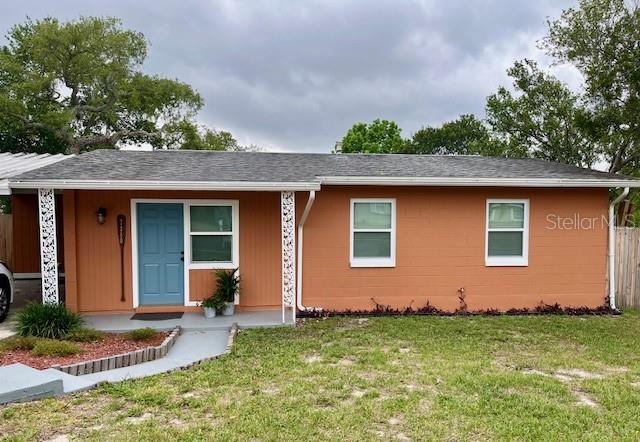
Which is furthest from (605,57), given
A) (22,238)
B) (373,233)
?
(22,238)

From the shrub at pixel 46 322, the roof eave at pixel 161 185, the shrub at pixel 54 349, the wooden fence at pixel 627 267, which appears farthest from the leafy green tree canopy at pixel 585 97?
the shrub at pixel 46 322

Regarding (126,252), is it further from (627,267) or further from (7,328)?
(627,267)

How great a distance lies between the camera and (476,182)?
8156 millimetres

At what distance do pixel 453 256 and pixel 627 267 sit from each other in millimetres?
3582

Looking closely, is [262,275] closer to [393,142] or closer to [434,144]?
[393,142]

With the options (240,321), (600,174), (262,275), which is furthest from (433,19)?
(240,321)

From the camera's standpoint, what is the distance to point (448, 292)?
8602 millimetres

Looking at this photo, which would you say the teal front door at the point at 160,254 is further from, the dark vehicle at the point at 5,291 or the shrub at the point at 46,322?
the dark vehicle at the point at 5,291

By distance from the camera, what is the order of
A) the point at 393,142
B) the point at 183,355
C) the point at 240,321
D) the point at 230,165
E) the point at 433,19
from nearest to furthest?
the point at 183,355, the point at 240,321, the point at 230,165, the point at 433,19, the point at 393,142

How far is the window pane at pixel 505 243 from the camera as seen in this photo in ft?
28.6

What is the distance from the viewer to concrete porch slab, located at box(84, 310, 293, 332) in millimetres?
6973

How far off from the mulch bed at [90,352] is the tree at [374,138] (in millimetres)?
32578

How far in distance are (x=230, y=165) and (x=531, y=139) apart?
1357 centimetres

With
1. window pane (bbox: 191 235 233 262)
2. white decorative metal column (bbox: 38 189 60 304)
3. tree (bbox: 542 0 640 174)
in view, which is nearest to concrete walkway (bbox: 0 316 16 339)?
white decorative metal column (bbox: 38 189 60 304)
